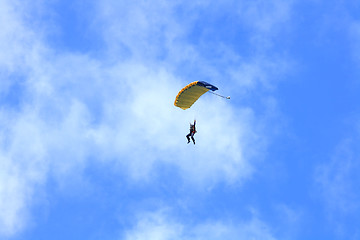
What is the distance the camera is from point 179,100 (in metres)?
61.6

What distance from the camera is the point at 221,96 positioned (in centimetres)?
5894

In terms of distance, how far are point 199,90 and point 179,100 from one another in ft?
9.44

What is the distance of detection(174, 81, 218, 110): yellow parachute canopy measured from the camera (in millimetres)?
57844

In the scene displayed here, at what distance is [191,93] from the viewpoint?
60.7 meters

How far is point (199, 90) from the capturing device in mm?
60062

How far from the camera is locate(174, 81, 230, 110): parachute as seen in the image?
2277 inches

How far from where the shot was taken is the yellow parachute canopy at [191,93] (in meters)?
57.8

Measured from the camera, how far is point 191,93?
6066cm

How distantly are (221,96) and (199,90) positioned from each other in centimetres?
267

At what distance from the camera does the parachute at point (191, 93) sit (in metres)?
57.8

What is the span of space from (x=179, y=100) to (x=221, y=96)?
207 inches

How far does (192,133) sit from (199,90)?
5073 millimetres

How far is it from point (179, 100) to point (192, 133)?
3973 millimetres
